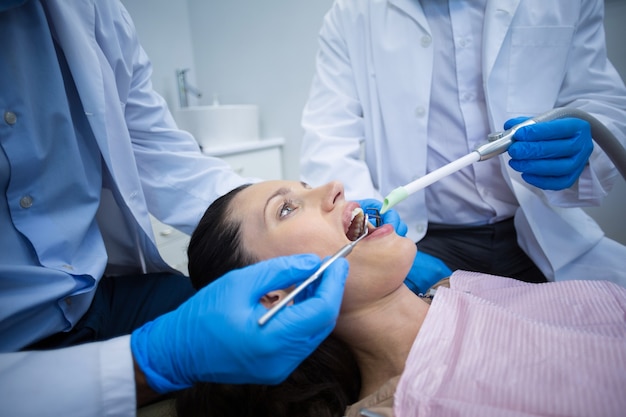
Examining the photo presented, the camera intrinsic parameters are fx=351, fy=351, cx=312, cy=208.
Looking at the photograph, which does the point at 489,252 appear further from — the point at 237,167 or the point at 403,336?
the point at 237,167

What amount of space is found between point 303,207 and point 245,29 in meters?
2.00

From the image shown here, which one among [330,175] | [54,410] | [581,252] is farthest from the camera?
[330,175]

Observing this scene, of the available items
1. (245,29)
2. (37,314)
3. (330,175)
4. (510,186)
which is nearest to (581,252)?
(510,186)

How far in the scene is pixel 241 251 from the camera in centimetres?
76

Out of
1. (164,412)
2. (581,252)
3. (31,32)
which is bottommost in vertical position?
(164,412)

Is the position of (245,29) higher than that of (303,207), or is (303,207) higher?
(245,29)

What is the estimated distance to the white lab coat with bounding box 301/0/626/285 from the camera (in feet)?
3.46

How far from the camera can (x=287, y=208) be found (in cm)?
79

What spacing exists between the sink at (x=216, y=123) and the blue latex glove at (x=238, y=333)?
1.61m

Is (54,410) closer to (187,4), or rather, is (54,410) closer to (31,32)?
(31,32)

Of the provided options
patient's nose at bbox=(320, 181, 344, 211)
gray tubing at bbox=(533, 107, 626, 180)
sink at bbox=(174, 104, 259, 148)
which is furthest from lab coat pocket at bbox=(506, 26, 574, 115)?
sink at bbox=(174, 104, 259, 148)

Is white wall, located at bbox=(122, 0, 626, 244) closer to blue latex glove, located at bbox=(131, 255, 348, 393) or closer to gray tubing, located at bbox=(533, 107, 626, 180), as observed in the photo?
gray tubing, located at bbox=(533, 107, 626, 180)

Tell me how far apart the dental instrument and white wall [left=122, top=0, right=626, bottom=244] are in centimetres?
153

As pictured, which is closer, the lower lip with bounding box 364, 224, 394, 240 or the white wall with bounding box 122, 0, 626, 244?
the lower lip with bounding box 364, 224, 394, 240
